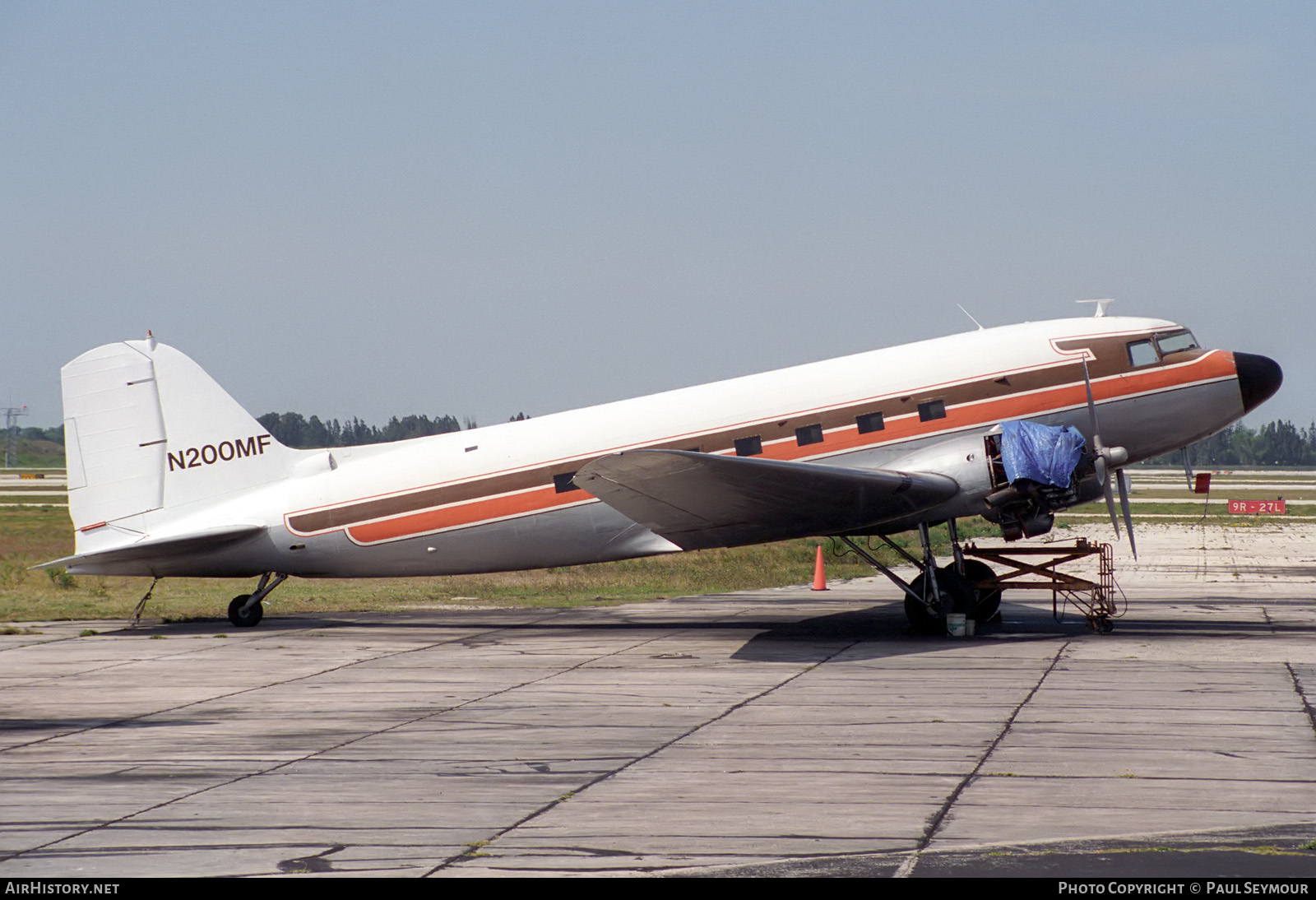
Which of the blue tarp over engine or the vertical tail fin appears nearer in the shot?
the blue tarp over engine

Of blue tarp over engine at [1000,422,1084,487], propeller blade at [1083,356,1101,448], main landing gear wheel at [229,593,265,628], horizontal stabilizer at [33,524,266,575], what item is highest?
horizontal stabilizer at [33,524,266,575]

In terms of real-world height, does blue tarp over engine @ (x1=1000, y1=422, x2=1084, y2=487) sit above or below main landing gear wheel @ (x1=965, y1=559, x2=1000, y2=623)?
above

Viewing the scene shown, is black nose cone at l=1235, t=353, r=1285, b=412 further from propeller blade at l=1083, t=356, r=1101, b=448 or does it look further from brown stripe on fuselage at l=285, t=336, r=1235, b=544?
propeller blade at l=1083, t=356, r=1101, b=448

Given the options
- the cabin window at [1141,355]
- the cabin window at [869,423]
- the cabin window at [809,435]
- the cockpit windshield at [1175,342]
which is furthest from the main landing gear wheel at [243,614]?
the cockpit windshield at [1175,342]

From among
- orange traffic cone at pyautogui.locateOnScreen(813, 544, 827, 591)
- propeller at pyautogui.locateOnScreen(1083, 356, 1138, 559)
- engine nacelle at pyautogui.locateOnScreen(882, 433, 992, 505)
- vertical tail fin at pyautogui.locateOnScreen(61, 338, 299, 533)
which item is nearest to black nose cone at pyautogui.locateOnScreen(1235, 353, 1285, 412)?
propeller at pyautogui.locateOnScreen(1083, 356, 1138, 559)

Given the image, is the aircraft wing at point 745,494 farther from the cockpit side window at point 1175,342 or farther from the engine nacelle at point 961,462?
the cockpit side window at point 1175,342

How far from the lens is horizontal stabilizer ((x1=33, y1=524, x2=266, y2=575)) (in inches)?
866

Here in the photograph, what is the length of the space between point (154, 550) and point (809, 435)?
11620mm

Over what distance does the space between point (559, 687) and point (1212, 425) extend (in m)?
12.1

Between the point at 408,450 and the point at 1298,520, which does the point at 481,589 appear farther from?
the point at 1298,520

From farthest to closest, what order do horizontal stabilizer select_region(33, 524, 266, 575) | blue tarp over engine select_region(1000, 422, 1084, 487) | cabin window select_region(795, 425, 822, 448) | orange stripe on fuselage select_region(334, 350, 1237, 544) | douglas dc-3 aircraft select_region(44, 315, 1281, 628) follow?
horizontal stabilizer select_region(33, 524, 266, 575)
cabin window select_region(795, 425, 822, 448)
orange stripe on fuselage select_region(334, 350, 1237, 544)
douglas dc-3 aircraft select_region(44, 315, 1281, 628)
blue tarp over engine select_region(1000, 422, 1084, 487)

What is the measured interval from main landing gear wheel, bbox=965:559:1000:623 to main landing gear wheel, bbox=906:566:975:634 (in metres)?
0.63

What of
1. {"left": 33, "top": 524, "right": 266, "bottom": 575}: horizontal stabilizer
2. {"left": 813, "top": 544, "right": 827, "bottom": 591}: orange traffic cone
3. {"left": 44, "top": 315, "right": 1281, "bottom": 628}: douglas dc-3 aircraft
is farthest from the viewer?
{"left": 813, "top": 544, "right": 827, "bottom": 591}: orange traffic cone

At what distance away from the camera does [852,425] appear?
20.9 metres
